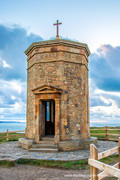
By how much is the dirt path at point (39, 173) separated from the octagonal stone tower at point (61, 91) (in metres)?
2.92

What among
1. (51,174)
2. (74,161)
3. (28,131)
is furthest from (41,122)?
(51,174)

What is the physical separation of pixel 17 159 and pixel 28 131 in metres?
3.91

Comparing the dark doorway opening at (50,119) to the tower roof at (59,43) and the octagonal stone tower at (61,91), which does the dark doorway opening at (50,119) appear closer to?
the octagonal stone tower at (61,91)

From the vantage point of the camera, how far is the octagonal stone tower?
9.67 m

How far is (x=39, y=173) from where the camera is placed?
235 inches

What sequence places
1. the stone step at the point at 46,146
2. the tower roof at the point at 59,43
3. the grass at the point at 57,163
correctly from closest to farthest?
1. the grass at the point at 57,163
2. the stone step at the point at 46,146
3. the tower roof at the point at 59,43

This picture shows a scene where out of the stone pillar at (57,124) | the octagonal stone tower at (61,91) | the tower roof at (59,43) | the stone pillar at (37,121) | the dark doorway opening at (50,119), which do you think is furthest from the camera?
the dark doorway opening at (50,119)

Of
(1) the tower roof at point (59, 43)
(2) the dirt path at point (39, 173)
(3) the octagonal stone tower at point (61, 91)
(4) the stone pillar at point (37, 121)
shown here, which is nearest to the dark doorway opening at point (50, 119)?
(3) the octagonal stone tower at point (61, 91)

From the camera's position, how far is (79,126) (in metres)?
10.1

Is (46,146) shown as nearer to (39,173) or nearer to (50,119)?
(39,173)

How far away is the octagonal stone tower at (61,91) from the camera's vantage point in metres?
9.67

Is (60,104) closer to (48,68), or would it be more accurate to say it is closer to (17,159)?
(48,68)

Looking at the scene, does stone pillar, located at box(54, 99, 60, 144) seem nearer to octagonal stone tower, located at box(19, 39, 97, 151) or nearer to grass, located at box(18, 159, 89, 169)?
octagonal stone tower, located at box(19, 39, 97, 151)

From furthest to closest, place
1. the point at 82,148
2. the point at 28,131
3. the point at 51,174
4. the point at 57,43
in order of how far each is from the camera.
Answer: the point at 28,131, the point at 57,43, the point at 82,148, the point at 51,174
